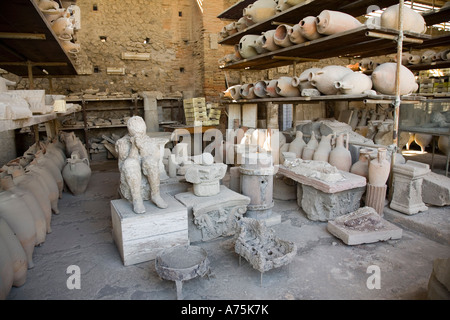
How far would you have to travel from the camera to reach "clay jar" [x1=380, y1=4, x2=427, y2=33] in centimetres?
377

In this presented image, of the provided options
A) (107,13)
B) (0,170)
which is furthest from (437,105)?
(107,13)

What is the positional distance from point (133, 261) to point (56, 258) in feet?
2.65

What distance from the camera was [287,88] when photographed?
191 inches

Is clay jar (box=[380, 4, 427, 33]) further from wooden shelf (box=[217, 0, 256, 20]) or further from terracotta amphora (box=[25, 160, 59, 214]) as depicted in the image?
terracotta amphora (box=[25, 160, 59, 214])

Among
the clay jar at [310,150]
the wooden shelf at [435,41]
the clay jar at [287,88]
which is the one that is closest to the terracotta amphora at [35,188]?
the clay jar at [310,150]

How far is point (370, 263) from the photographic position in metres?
2.78

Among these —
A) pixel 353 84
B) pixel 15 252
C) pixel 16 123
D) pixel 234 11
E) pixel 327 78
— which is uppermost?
pixel 234 11

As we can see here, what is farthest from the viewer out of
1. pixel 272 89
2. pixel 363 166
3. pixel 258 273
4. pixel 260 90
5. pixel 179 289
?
pixel 260 90

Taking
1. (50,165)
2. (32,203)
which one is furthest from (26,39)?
(32,203)

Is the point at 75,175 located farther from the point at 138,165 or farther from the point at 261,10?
the point at 261,10

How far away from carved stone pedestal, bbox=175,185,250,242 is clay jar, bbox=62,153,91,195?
2.28 meters

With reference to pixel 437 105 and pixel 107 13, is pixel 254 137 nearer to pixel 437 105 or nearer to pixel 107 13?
pixel 437 105

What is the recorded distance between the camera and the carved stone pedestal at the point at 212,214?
10.5 feet

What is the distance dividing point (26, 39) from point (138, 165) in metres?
2.44
